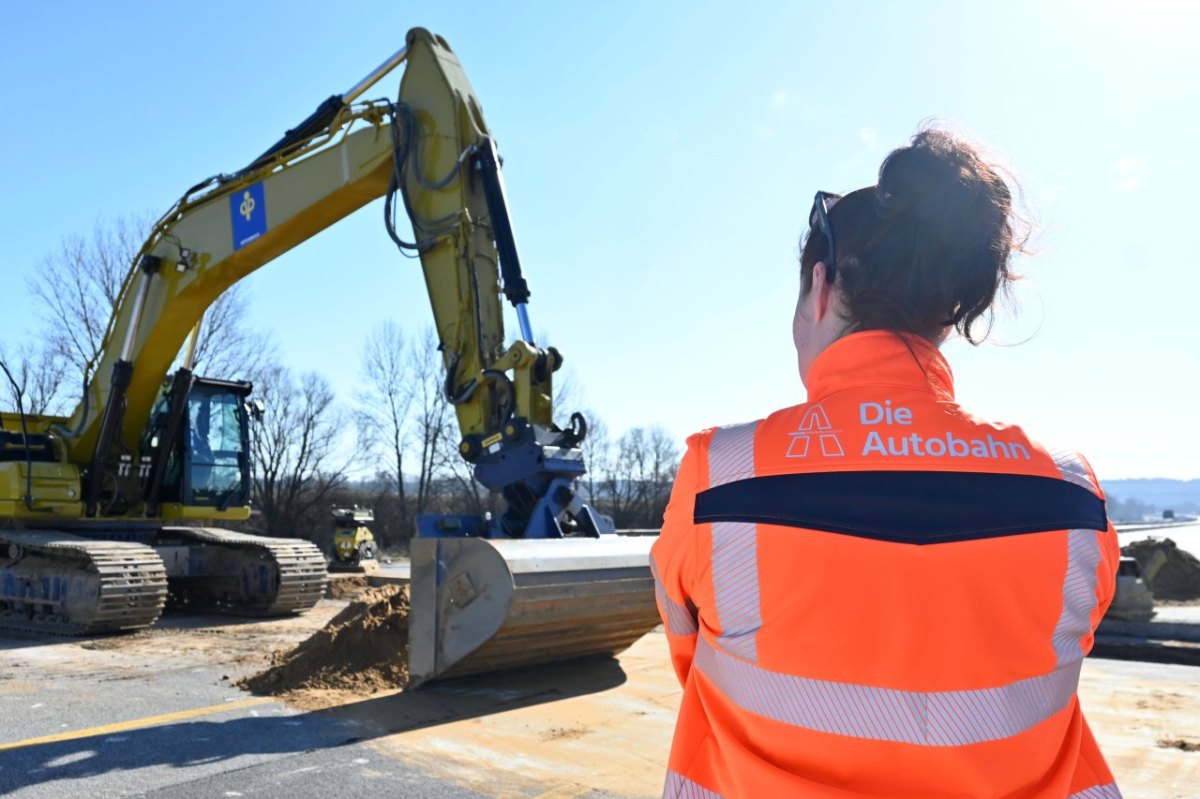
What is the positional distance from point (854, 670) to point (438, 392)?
139 feet

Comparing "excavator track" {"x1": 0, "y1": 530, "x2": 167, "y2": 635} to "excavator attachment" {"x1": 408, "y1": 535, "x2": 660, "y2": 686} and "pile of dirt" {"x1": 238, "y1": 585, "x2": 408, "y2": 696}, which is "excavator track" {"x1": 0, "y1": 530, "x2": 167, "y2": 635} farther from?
"excavator attachment" {"x1": 408, "y1": 535, "x2": 660, "y2": 686}

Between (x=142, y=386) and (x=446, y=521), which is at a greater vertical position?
(x=142, y=386)

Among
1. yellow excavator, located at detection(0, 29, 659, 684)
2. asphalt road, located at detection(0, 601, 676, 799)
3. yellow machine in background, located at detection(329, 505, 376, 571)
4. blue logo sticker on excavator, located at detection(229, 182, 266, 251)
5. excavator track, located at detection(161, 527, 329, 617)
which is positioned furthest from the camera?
yellow machine in background, located at detection(329, 505, 376, 571)

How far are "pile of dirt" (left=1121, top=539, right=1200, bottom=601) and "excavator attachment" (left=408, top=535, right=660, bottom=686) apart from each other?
12.5m

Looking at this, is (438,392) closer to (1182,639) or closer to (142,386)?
(142,386)

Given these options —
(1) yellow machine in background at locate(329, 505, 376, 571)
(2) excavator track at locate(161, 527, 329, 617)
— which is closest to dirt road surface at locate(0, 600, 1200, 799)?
(2) excavator track at locate(161, 527, 329, 617)

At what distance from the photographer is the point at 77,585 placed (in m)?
9.59

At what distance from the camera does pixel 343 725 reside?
18.1ft

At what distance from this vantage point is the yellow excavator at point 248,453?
6051 mm

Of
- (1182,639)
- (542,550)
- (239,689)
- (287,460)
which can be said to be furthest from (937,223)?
(287,460)

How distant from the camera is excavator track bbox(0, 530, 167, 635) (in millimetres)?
9367

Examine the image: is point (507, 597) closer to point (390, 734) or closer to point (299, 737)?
point (390, 734)

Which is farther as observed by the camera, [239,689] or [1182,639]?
[1182,639]

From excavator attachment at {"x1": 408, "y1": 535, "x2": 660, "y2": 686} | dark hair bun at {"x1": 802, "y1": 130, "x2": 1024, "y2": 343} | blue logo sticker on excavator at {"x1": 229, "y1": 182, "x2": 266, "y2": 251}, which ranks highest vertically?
blue logo sticker on excavator at {"x1": 229, "y1": 182, "x2": 266, "y2": 251}
